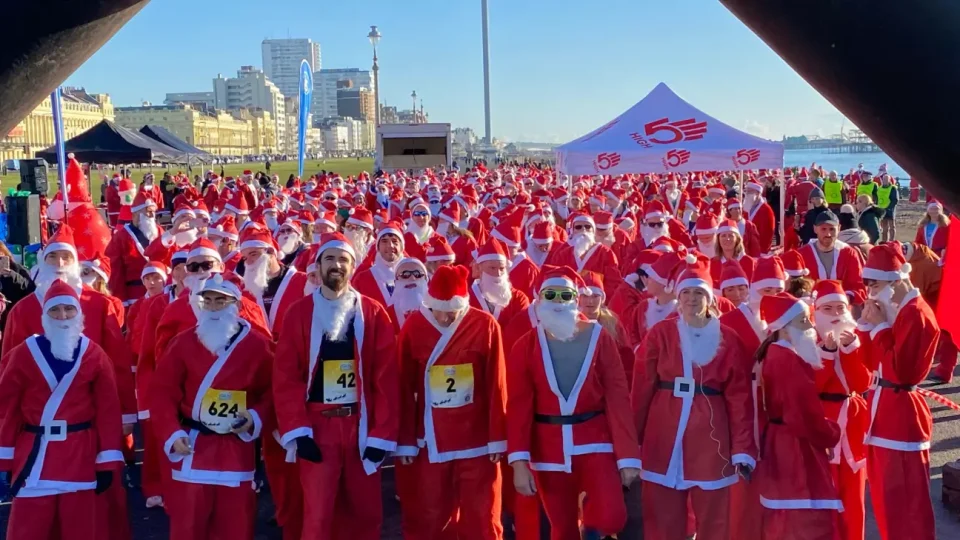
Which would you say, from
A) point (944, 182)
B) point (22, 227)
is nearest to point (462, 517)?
point (944, 182)

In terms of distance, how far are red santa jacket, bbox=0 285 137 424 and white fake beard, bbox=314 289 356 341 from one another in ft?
4.86

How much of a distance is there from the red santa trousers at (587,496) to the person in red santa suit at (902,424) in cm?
153

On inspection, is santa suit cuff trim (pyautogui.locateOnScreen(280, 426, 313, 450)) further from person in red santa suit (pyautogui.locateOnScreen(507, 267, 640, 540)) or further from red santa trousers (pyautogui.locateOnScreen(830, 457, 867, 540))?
red santa trousers (pyautogui.locateOnScreen(830, 457, 867, 540))

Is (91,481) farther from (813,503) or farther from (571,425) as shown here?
(813,503)

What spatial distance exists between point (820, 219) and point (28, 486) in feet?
23.1

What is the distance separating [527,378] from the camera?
189 inches

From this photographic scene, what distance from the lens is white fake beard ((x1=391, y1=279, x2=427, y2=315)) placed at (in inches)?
259

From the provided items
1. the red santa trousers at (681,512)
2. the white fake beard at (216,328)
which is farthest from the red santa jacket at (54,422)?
the red santa trousers at (681,512)

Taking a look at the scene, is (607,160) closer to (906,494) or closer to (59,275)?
(59,275)

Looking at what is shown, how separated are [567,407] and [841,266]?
4603 mm

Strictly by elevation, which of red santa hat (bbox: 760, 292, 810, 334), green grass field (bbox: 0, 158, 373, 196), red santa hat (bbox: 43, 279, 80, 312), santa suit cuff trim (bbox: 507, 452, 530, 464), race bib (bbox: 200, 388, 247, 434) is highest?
green grass field (bbox: 0, 158, 373, 196)

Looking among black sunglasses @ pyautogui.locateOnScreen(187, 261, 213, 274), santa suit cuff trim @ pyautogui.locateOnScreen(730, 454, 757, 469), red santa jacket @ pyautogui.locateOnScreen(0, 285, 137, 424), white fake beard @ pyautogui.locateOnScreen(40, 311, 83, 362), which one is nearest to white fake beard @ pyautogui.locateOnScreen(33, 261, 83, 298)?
Answer: red santa jacket @ pyautogui.locateOnScreen(0, 285, 137, 424)

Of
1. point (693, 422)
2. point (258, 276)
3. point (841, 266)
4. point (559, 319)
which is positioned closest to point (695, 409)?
point (693, 422)

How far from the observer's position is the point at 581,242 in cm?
930
